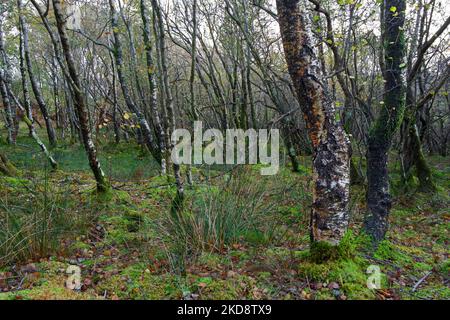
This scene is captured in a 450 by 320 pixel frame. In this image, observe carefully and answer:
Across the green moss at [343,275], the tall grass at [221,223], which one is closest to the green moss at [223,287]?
the tall grass at [221,223]

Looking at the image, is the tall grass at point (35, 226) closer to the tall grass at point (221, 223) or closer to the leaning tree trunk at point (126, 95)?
the tall grass at point (221, 223)

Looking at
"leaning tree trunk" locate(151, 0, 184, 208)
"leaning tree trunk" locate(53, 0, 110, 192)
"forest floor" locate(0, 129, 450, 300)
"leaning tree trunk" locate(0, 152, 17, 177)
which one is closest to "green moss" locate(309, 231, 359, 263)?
"forest floor" locate(0, 129, 450, 300)

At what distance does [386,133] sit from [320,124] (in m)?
1.90

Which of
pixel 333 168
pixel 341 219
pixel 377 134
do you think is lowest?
pixel 341 219

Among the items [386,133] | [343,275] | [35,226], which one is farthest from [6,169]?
[386,133]

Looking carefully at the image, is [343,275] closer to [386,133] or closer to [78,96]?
[386,133]

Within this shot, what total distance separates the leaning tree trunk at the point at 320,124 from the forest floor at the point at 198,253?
345 millimetres

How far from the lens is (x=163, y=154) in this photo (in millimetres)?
8031

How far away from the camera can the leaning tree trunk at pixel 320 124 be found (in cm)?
288

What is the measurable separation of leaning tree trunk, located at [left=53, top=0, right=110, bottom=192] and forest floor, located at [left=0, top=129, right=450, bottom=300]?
0.41m

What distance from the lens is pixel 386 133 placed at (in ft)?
14.0
